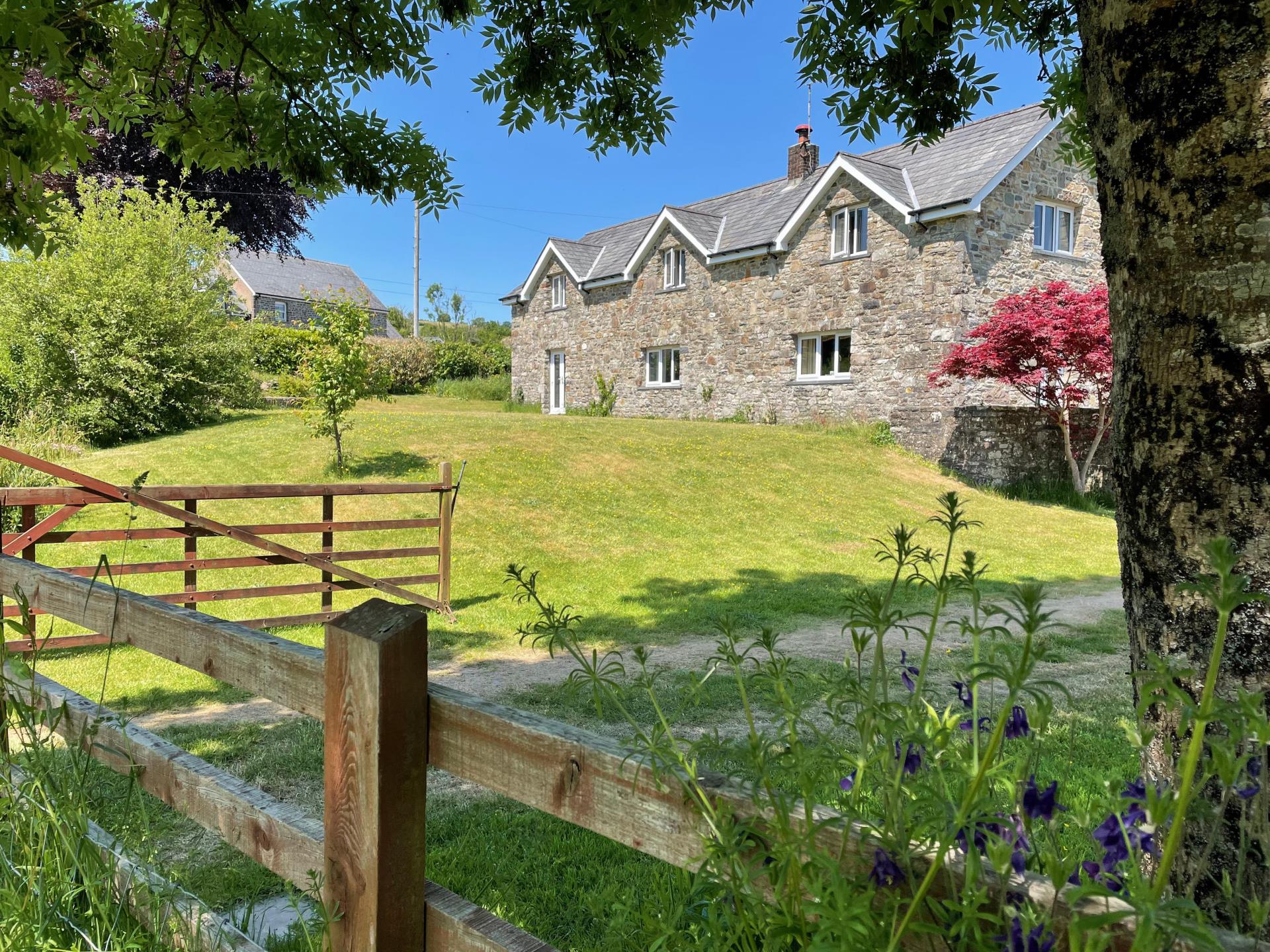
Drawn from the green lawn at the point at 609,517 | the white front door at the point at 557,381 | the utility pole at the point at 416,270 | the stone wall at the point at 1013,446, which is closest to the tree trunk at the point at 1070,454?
the stone wall at the point at 1013,446

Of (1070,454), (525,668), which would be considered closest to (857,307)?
(1070,454)

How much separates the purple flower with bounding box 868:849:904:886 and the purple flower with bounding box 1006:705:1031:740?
15.4 inches

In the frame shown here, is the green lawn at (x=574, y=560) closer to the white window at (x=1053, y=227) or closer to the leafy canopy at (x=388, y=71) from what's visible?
the leafy canopy at (x=388, y=71)

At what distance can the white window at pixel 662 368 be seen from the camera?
26.6 m

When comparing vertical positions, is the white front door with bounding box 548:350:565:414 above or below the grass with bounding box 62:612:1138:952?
above

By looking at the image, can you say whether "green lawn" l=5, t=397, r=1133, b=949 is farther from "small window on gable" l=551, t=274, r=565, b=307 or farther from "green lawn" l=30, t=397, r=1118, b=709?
"small window on gable" l=551, t=274, r=565, b=307

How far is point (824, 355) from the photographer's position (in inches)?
883

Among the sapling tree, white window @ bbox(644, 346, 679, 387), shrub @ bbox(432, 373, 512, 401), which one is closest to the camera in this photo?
the sapling tree

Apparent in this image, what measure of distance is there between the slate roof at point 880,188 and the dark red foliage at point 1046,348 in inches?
122

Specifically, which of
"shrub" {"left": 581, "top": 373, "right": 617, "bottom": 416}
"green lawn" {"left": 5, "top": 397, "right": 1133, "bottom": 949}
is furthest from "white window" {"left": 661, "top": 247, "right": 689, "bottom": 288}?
"green lawn" {"left": 5, "top": 397, "right": 1133, "bottom": 949}

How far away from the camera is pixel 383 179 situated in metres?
5.38

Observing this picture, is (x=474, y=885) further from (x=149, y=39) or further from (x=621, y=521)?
(x=621, y=521)

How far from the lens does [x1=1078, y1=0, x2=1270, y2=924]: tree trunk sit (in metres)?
1.81

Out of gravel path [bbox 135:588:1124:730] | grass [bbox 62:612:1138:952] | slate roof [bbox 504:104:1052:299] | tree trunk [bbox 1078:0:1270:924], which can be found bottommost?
gravel path [bbox 135:588:1124:730]
